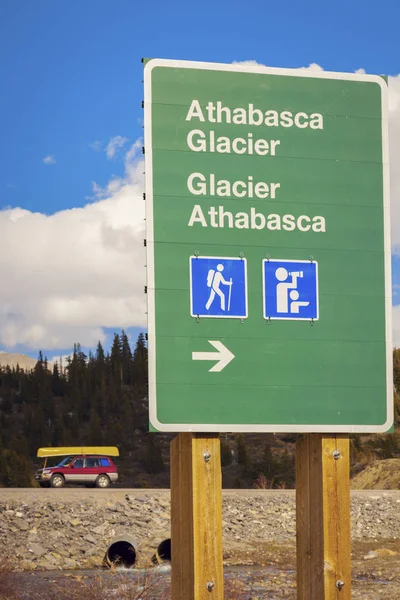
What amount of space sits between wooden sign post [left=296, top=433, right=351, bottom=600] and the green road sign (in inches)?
8.3

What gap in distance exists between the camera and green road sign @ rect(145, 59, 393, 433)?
23.4 feet

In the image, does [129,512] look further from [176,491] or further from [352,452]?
[352,452]

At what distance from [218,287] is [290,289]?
22.6 inches

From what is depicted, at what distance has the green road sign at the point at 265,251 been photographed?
281 inches

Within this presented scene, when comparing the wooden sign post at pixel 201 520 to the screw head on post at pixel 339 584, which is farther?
the screw head on post at pixel 339 584

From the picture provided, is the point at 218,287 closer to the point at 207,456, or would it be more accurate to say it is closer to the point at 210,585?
the point at 207,456

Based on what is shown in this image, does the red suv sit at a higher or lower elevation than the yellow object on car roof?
lower

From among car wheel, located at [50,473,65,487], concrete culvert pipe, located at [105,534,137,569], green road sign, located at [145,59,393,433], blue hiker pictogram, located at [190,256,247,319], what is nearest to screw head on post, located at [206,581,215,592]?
green road sign, located at [145,59,393,433]

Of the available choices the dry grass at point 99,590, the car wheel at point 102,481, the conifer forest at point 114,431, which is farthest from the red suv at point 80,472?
the dry grass at point 99,590

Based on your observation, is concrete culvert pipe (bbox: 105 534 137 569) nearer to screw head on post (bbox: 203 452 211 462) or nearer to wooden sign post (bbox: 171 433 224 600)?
wooden sign post (bbox: 171 433 224 600)

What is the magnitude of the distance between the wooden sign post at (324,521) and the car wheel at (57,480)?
32932mm

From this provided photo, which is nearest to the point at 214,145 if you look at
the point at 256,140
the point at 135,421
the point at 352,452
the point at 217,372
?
the point at 256,140

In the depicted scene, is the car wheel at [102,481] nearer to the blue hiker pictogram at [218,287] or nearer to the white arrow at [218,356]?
the white arrow at [218,356]

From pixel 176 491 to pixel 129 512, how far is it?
70.3ft
